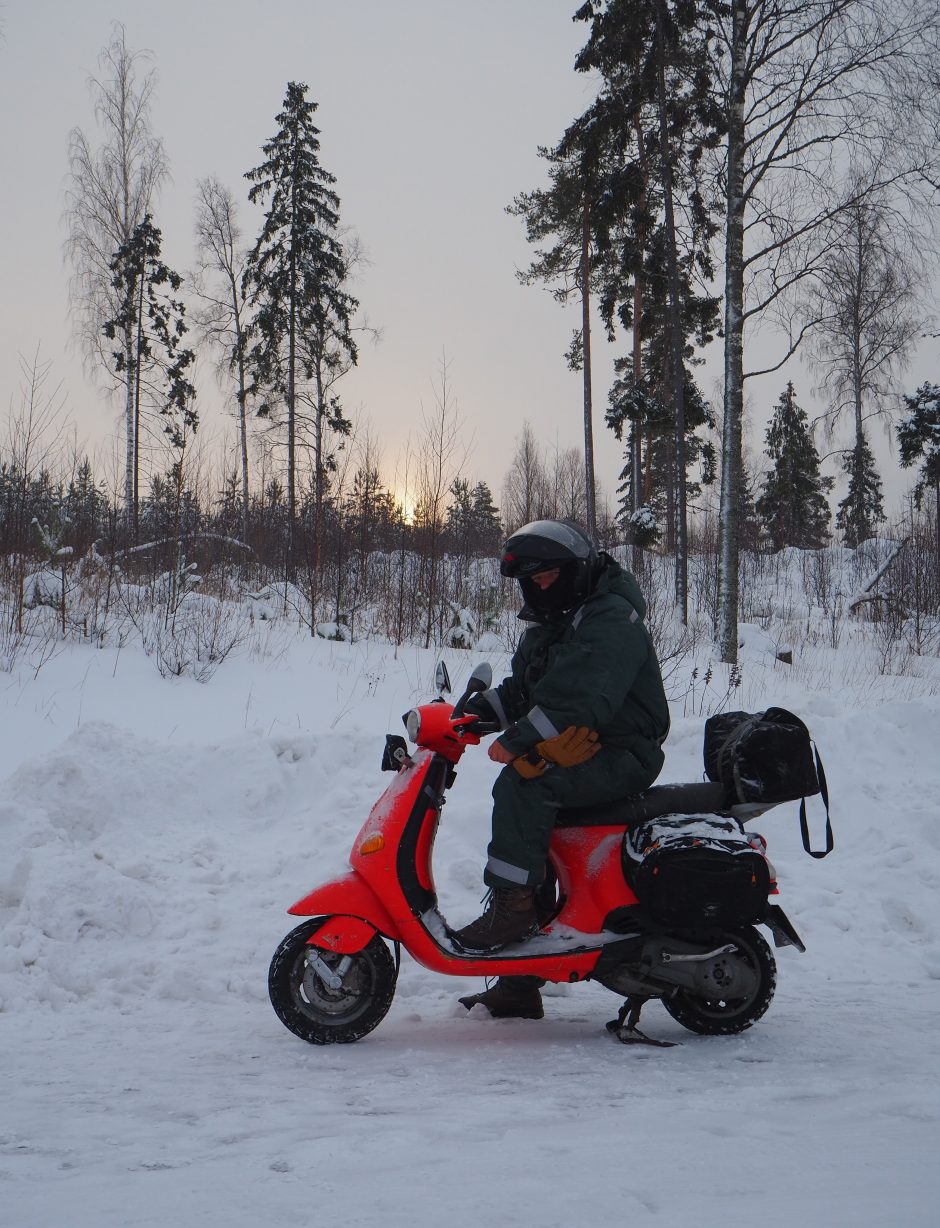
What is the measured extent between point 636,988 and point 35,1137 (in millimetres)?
2087

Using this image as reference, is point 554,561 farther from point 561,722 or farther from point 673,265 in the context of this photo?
point 673,265

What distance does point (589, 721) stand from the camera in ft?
11.2

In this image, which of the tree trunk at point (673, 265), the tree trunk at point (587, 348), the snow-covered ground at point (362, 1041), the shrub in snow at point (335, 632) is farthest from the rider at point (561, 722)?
the tree trunk at point (587, 348)

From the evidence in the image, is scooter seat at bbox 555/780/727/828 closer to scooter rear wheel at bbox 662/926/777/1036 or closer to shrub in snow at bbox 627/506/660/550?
scooter rear wheel at bbox 662/926/777/1036

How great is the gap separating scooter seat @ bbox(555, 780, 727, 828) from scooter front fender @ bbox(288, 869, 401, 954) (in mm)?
771

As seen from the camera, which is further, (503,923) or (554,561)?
(554,561)

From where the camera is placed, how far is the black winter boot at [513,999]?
152 inches

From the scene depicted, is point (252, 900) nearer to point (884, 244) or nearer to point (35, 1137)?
point (35, 1137)

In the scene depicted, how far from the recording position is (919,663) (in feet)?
41.7

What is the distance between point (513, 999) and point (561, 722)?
1.28 metres

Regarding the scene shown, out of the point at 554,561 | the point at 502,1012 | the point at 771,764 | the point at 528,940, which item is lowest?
the point at 502,1012

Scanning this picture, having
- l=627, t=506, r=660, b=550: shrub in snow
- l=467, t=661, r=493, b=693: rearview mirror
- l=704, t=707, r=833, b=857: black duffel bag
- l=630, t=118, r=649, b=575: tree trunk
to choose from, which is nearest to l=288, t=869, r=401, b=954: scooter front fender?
l=467, t=661, r=493, b=693: rearview mirror

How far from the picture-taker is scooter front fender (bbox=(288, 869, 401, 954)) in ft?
11.3

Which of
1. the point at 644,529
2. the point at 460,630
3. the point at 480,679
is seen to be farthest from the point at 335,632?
the point at 644,529
